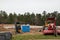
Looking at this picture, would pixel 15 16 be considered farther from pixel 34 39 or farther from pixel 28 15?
pixel 34 39

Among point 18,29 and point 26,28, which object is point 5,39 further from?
point 26,28

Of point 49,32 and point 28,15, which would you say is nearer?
point 49,32

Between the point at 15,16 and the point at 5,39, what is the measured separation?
39.2 meters

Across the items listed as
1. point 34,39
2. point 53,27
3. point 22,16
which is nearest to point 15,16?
point 22,16

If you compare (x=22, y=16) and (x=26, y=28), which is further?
(x=22, y=16)

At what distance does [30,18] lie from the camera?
45.2 meters

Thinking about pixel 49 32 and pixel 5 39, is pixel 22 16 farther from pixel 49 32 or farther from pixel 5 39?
pixel 5 39

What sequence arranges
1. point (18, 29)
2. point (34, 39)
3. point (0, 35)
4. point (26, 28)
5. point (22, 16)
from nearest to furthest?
1. point (0, 35)
2. point (34, 39)
3. point (18, 29)
4. point (26, 28)
5. point (22, 16)

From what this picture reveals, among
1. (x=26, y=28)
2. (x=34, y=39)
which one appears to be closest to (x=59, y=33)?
(x=34, y=39)

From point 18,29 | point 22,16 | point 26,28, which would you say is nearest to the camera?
point 18,29

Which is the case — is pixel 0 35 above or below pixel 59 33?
above

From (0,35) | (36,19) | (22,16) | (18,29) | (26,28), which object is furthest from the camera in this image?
(22,16)

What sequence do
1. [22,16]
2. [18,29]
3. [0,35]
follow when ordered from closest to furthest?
[0,35]
[18,29]
[22,16]

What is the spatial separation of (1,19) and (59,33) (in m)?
29.6
